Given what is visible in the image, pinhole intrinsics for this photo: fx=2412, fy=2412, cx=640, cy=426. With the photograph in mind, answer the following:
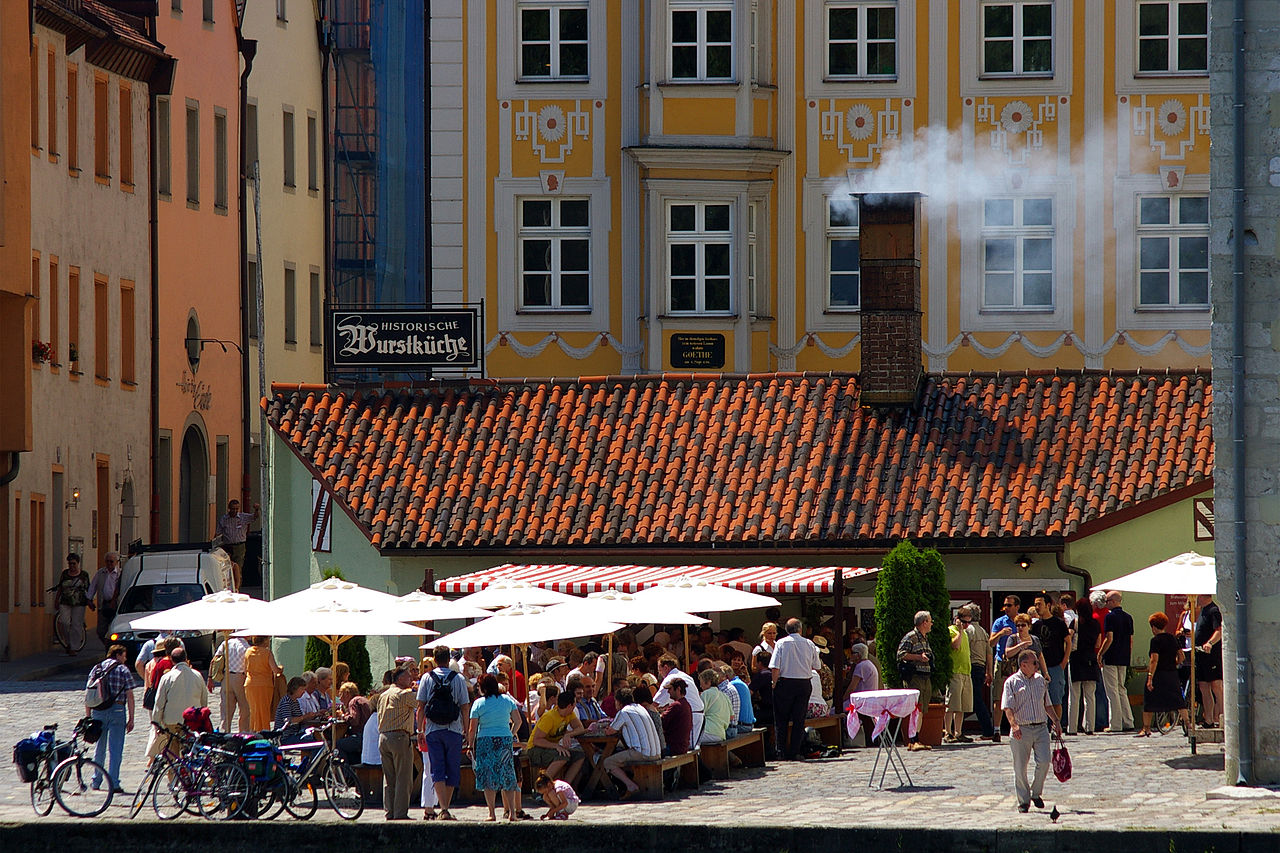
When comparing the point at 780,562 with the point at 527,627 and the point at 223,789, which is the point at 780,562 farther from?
the point at 223,789

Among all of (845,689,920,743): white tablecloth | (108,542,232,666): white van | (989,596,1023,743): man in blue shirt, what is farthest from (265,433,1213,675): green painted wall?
(845,689,920,743): white tablecloth

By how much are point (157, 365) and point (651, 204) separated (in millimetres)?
13824

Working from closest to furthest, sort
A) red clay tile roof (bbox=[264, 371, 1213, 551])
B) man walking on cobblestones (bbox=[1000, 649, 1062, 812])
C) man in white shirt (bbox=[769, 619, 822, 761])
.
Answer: man walking on cobblestones (bbox=[1000, 649, 1062, 812])
man in white shirt (bbox=[769, 619, 822, 761])
red clay tile roof (bbox=[264, 371, 1213, 551])

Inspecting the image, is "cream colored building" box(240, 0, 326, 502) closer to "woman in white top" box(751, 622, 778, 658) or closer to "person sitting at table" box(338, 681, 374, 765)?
"woman in white top" box(751, 622, 778, 658)

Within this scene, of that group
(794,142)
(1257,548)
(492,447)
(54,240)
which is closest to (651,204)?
(794,142)

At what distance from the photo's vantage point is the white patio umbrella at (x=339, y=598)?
24.9 meters

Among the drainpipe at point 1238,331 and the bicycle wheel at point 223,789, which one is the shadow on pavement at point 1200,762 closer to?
the drainpipe at point 1238,331

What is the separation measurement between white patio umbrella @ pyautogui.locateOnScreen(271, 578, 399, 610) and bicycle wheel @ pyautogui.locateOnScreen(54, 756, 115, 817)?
10.1 ft

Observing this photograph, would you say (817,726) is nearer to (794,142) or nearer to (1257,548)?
(1257,548)

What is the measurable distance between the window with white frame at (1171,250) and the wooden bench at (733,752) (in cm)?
1626

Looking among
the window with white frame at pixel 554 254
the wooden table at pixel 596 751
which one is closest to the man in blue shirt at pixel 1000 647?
the wooden table at pixel 596 751

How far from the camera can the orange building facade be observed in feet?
160

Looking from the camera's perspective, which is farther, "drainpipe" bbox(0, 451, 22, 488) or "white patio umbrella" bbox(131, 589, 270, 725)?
"drainpipe" bbox(0, 451, 22, 488)

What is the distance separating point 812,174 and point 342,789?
19251 mm
